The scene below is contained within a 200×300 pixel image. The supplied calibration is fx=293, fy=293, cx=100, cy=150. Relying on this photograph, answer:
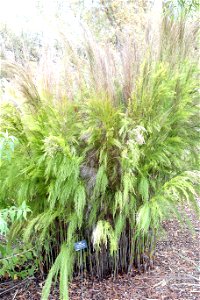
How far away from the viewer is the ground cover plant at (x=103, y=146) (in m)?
1.51

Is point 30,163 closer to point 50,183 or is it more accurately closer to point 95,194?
point 50,183

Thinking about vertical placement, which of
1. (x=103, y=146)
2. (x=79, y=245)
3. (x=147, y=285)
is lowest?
(x=147, y=285)

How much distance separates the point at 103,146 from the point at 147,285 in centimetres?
Answer: 88

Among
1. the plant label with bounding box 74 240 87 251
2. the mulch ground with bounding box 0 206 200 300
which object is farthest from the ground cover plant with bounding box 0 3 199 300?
the mulch ground with bounding box 0 206 200 300

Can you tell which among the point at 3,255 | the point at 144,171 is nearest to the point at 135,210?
the point at 144,171

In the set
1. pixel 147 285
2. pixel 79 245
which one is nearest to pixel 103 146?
pixel 79 245

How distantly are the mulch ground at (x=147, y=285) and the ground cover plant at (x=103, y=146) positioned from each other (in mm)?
132

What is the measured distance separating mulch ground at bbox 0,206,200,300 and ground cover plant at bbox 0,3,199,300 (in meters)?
0.13

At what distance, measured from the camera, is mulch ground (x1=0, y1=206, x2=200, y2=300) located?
65.5 inches

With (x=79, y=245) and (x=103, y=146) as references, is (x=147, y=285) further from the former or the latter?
(x=103, y=146)

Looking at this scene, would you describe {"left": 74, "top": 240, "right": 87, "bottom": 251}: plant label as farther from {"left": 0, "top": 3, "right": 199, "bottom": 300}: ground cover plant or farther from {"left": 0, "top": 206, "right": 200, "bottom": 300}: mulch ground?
{"left": 0, "top": 206, "right": 200, "bottom": 300}: mulch ground

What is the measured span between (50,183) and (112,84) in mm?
625

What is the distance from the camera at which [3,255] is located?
5.67 ft

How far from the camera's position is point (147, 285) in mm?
1744
